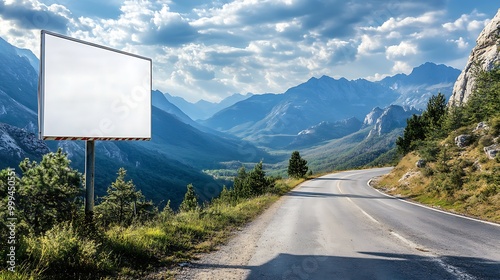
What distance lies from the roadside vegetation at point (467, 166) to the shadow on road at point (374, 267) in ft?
27.2

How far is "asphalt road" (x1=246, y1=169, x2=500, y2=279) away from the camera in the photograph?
6.08 metres


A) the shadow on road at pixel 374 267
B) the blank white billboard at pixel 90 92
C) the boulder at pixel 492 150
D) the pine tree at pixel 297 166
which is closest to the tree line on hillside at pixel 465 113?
the boulder at pixel 492 150

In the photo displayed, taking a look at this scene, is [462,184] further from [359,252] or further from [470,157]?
[359,252]

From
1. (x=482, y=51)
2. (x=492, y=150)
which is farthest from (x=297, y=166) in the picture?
(x=482, y=51)

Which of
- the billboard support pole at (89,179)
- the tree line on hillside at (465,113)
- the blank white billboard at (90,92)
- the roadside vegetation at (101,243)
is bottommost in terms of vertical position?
the roadside vegetation at (101,243)

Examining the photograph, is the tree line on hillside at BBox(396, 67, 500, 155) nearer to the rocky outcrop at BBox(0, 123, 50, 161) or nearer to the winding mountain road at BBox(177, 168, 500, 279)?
the winding mountain road at BBox(177, 168, 500, 279)

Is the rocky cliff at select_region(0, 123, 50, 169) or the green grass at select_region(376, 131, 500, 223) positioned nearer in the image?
the green grass at select_region(376, 131, 500, 223)

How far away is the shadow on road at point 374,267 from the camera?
588 cm

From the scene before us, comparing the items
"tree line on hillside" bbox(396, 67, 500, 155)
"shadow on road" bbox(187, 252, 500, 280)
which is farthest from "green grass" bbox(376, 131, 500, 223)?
"shadow on road" bbox(187, 252, 500, 280)

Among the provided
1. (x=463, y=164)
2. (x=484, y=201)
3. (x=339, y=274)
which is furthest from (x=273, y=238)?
(x=463, y=164)

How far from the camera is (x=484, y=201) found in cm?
1523

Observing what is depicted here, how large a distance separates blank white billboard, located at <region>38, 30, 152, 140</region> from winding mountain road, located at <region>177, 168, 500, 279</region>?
4205 mm

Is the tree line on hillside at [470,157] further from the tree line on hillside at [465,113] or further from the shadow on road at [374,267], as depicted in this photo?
the shadow on road at [374,267]

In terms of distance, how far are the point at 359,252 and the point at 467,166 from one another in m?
17.5
